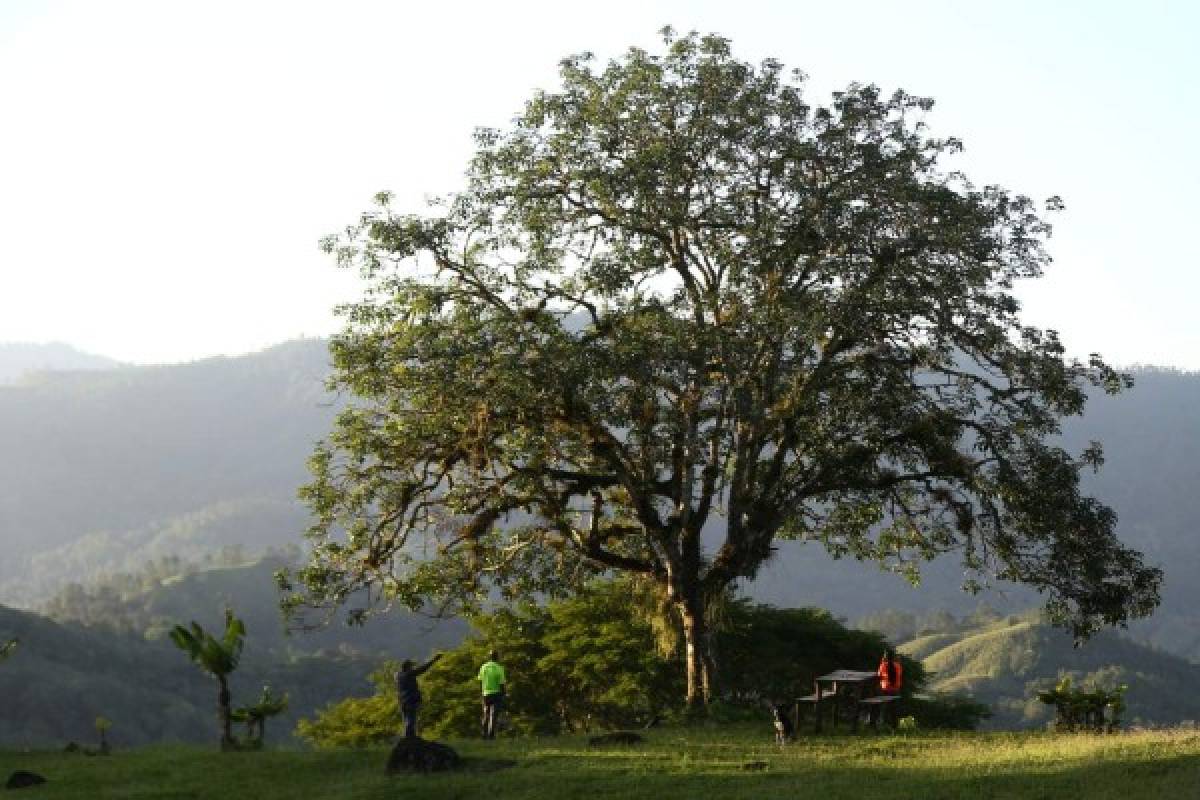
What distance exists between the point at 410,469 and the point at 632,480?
19.3ft

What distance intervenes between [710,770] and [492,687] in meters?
8.26

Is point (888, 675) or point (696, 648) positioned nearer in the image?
point (888, 675)

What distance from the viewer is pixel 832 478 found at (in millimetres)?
35188

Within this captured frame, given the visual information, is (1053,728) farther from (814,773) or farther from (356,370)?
(356,370)

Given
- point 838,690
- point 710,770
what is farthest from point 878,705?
point 710,770

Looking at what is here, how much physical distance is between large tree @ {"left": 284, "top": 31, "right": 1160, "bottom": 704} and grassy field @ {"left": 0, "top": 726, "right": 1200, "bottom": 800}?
19.6 feet

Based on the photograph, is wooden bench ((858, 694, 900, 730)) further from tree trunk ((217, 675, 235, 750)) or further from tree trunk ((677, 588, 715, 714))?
tree trunk ((217, 675, 235, 750))

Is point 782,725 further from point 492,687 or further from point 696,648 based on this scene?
point 492,687

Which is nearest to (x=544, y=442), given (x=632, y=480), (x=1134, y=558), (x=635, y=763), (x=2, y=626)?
(x=632, y=480)

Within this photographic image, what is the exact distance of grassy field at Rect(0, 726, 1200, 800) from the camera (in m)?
21.2

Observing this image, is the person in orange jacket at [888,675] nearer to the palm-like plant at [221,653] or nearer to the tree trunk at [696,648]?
the tree trunk at [696,648]

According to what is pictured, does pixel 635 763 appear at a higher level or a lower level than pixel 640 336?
lower

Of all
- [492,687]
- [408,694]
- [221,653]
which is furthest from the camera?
[221,653]

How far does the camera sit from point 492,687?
31094 mm
